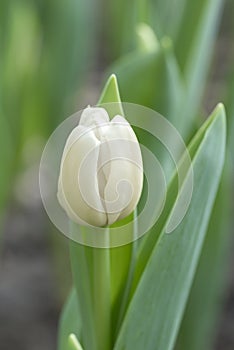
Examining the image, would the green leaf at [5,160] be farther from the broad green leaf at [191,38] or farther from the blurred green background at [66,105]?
the broad green leaf at [191,38]

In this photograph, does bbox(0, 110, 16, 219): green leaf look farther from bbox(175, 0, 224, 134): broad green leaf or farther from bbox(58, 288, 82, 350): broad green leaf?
bbox(58, 288, 82, 350): broad green leaf

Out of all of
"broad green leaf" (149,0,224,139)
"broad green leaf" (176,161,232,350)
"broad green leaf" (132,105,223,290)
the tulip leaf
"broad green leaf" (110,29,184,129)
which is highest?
"broad green leaf" (149,0,224,139)

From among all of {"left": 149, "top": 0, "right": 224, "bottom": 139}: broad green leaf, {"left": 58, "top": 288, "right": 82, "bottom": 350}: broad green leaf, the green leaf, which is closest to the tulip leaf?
{"left": 58, "top": 288, "right": 82, "bottom": 350}: broad green leaf

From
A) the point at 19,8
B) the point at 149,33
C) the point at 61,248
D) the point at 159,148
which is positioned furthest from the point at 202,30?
the point at 19,8

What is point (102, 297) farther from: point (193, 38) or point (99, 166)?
point (193, 38)

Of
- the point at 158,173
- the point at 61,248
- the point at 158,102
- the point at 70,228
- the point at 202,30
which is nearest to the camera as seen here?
the point at 70,228

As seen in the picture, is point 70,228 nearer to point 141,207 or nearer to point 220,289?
point 141,207
